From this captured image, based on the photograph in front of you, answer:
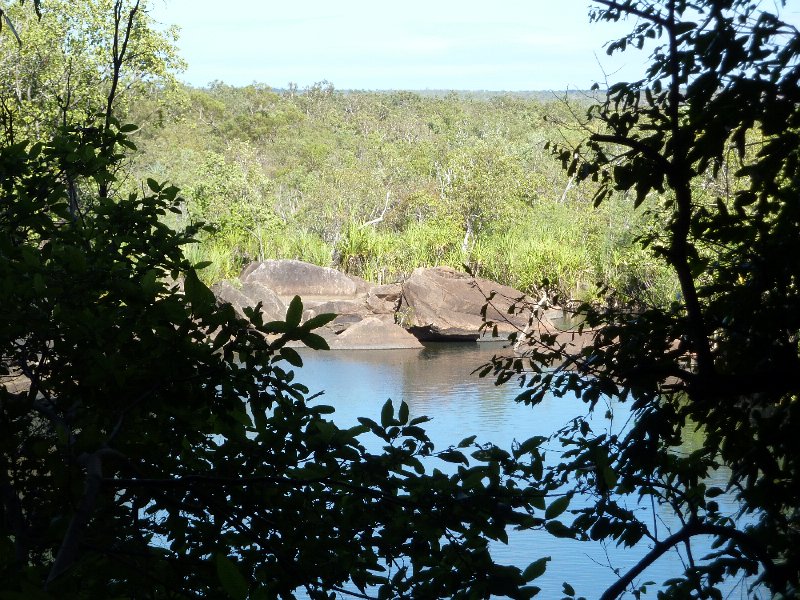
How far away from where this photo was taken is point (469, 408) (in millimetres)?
11852

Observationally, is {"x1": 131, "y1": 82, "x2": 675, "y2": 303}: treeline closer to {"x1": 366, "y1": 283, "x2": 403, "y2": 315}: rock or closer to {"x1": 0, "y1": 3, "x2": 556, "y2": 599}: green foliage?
{"x1": 366, "y1": 283, "x2": 403, "y2": 315}: rock

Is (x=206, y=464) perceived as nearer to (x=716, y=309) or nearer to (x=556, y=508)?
(x=556, y=508)

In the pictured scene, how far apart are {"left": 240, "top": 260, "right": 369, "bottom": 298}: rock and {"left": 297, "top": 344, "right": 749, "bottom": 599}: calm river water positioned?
97.8 inches

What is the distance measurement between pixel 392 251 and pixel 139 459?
19.4m

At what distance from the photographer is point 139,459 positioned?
194 cm

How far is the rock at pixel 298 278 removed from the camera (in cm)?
1902

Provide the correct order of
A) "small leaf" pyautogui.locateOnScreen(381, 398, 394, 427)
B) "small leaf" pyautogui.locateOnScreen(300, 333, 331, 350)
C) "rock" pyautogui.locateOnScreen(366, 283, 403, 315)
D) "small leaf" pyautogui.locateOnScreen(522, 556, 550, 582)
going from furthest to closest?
"rock" pyautogui.locateOnScreen(366, 283, 403, 315)
"small leaf" pyautogui.locateOnScreen(381, 398, 394, 427)
"small leaf" pyautogui.locateOnScreen(300, 333, 331, 350)
"small leaf" pyautogui.locateOnScreen(522, 556, 550, 582)

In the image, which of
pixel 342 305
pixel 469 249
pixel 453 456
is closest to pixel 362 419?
pixel 453 456

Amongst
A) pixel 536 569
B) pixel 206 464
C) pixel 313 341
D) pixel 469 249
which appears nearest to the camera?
pixel 536 569

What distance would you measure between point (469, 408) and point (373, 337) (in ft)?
16.6

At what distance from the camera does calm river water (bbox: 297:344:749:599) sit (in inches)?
267

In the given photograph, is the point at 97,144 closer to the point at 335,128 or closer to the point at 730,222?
the point at 730,222

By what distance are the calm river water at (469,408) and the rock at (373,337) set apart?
0.19 m

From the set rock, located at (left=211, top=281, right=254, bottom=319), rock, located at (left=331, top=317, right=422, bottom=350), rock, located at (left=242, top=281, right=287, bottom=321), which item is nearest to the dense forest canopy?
rock, located at (left=331, top=317, right=422, bottom=350)
